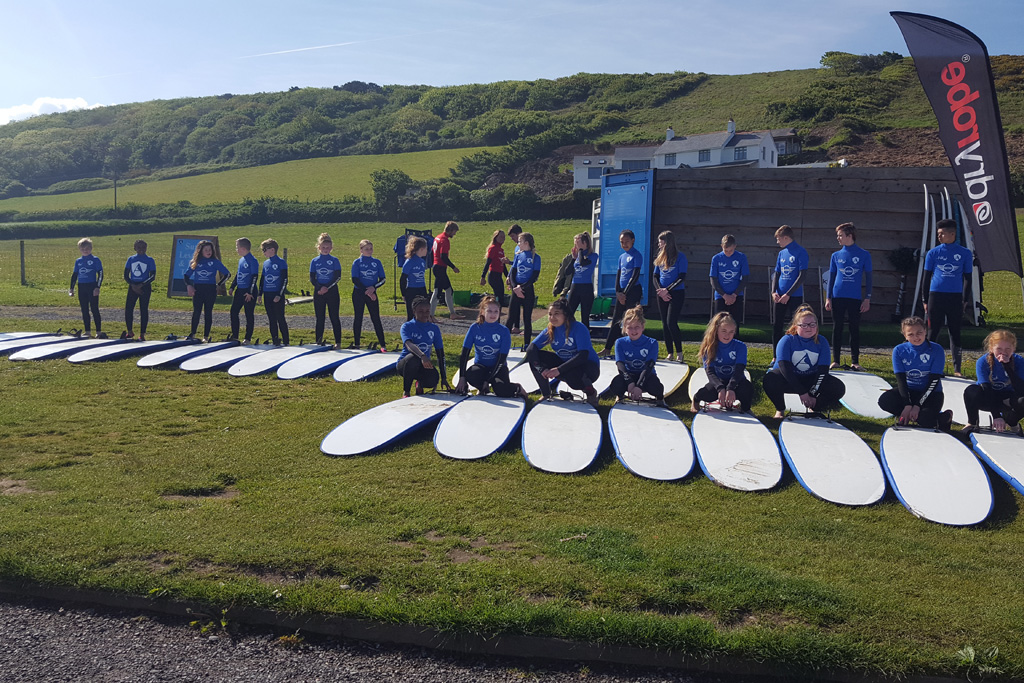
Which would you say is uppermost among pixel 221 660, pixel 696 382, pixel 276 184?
pixel 276 184

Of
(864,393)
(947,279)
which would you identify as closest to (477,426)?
(864,393)

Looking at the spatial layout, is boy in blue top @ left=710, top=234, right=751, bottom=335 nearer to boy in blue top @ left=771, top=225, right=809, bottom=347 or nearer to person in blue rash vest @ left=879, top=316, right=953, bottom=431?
boy in blue top @ left=771, top=225, right=809, bottom=347

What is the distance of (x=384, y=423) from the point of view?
6.91 meters

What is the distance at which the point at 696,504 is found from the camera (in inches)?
207

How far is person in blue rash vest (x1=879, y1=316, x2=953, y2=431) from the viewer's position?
6.57 meters

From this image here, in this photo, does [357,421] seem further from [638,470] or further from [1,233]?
[1,233]

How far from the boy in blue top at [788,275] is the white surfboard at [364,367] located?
4.88 meters

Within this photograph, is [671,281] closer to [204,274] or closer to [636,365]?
[636,365]

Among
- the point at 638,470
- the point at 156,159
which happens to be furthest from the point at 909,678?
the point at 156,159

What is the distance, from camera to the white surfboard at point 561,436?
19.7 ft

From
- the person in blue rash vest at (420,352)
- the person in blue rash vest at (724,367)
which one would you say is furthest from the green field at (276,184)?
the person in blue rash vest at (724,367)

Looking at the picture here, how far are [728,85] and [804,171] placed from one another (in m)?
86.7

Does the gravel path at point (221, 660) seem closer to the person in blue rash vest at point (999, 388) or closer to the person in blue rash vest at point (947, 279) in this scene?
the person in blue rash vest at point (999, 388)

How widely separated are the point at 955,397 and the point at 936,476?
8.69 feet
